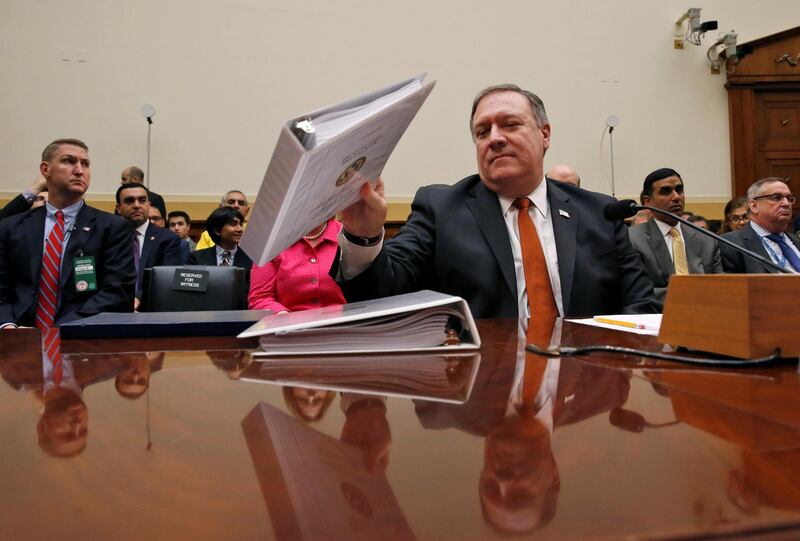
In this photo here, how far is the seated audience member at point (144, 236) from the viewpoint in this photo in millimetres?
3395

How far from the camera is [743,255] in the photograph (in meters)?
3.17

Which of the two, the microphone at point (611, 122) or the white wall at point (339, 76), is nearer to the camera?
the white wall at point (339, 76)

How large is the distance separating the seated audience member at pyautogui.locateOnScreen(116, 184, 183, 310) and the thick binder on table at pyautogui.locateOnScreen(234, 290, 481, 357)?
3.00m

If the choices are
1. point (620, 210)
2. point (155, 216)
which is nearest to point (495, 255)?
point (620, 210)

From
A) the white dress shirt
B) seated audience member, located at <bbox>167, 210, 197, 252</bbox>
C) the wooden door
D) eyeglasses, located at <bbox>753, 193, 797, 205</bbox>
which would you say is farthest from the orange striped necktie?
the wooden door

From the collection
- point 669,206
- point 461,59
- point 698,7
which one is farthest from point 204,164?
point 698,7

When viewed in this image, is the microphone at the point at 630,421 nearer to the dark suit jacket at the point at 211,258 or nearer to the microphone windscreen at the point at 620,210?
the microphone windscreen at the point at 620,210

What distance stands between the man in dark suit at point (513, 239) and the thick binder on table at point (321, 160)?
0.54 m

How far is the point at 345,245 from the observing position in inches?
41.4

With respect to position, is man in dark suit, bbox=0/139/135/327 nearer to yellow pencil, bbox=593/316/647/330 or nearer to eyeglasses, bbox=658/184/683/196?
yellow pencil, bbox=593/316/647/330

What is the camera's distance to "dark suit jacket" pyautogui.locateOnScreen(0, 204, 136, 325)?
244 centimetres

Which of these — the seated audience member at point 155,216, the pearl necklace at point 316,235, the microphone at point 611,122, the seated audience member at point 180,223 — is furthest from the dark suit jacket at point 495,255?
the microphone at point 611,122

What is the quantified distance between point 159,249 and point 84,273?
963 mm

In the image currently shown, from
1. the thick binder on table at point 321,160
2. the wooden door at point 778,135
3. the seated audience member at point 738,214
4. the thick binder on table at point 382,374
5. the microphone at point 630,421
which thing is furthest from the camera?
the wooden door at point 778,135
